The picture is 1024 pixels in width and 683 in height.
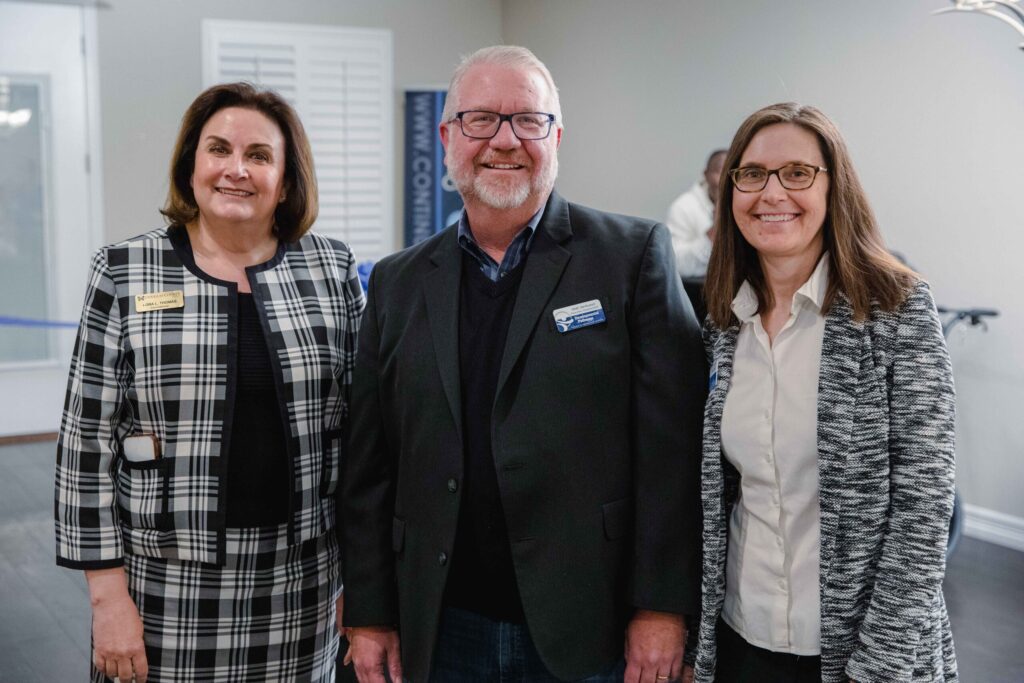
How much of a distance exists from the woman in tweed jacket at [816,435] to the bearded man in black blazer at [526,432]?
0.09m

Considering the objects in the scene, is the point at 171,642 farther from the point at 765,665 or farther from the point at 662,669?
the point at 765,665

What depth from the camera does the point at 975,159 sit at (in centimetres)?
486

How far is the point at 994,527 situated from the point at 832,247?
4.06m

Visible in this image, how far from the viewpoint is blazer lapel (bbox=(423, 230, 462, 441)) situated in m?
1.75

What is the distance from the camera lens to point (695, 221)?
245 inches

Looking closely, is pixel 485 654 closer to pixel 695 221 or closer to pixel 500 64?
pixel 500 64

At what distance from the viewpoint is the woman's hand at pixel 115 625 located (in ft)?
6.25

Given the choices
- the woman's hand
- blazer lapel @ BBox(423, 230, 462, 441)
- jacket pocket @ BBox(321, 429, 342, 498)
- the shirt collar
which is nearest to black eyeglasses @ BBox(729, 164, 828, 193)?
the shirt collar

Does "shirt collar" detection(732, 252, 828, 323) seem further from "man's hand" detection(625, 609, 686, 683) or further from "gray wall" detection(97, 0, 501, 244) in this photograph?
"gray wall" detection(97, 0, 501, 244)

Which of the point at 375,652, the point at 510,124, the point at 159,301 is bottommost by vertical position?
the point at 375,652

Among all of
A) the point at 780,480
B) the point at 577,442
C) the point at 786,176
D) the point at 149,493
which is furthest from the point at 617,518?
the point at 149,493

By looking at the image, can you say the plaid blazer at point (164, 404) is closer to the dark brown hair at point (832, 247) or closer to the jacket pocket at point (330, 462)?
the jacket pocket at point (330, 462)

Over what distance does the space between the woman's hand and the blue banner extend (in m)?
6.09

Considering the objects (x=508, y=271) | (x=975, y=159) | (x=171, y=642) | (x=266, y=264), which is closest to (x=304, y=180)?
(x=266, y=264)
